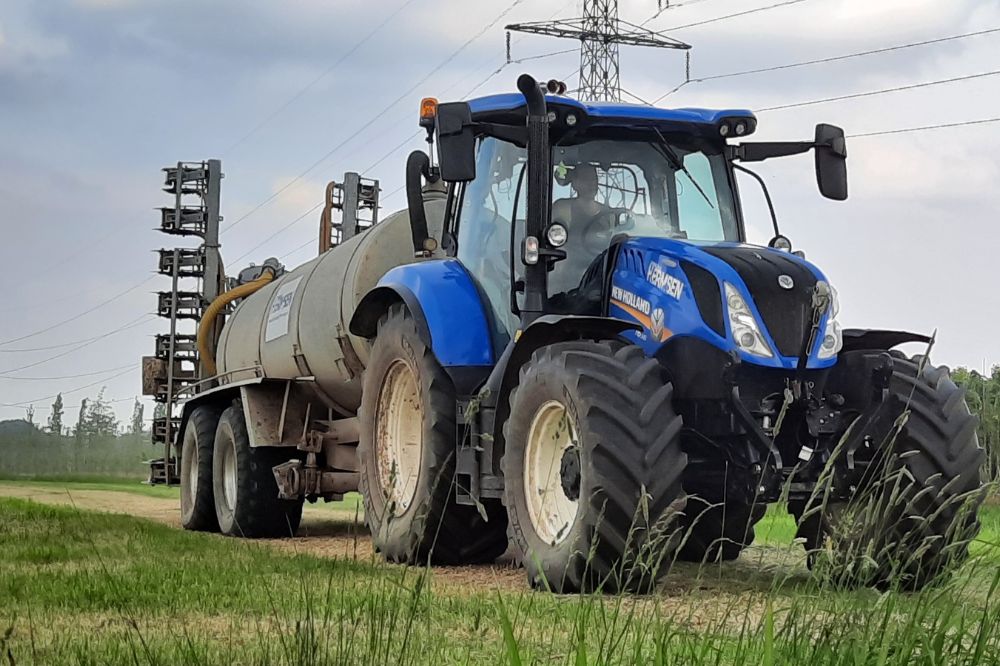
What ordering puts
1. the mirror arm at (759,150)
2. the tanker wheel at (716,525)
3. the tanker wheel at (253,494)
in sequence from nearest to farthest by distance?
the tanker wheel at (716,525) → the mirror arm at (759,150) → the tanker wheel at (253,494)

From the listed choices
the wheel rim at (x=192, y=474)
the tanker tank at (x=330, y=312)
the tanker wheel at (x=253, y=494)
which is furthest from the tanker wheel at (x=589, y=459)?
the wheel rim at (x=192, y=474)

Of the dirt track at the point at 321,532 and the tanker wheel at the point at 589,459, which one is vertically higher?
the tanker wheel at the point at 589,459

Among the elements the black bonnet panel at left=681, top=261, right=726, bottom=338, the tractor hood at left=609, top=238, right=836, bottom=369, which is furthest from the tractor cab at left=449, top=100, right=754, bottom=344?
the black bonnet panel at left=681, top=261, right=726, bottom=338

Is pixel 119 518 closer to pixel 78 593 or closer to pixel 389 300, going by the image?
pixel 389 300

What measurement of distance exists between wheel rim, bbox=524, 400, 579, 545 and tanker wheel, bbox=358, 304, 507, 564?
2.29 ft

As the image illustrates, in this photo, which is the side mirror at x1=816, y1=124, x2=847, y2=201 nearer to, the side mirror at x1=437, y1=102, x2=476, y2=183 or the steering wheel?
the steering wheel

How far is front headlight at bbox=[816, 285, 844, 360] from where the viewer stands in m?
7.30

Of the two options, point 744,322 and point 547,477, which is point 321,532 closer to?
point 547,477

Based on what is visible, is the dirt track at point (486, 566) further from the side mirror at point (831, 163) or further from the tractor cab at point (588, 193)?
the side mirror at point (831, 163)

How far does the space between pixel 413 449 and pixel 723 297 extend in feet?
9.66

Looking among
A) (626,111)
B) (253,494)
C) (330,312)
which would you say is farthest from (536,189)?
(253,494)

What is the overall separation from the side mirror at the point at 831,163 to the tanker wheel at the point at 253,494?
6.34 m

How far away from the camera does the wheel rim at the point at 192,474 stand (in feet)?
47.0

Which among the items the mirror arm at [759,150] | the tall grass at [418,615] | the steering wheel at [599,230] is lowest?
the tall grass at [418,615]
